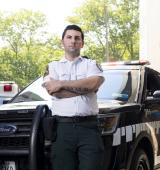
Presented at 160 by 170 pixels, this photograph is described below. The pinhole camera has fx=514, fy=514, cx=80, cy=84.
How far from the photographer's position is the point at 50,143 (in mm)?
4461

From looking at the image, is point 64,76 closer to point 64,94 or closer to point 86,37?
point 64,94

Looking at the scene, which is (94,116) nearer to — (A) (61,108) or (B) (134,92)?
(A) (61,108)

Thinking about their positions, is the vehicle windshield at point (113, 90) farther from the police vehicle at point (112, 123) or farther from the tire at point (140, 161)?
the tire at point (140, 161)

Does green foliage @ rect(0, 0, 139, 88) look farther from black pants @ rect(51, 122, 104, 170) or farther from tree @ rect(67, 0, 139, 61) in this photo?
black pants @ rect(51, 122, 104, 170)

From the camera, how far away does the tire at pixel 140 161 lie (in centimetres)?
532

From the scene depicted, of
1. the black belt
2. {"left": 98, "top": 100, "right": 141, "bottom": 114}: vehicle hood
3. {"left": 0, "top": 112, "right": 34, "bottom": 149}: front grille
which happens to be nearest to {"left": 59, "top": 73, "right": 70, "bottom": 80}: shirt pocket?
the black belt

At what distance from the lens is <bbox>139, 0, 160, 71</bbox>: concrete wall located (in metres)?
21.1

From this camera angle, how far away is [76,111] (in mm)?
4016

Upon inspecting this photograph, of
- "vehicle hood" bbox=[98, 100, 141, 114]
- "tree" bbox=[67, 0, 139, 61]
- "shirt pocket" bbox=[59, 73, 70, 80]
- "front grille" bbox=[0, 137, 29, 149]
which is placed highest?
"tree" bbox=[67, 0, 139, 61]

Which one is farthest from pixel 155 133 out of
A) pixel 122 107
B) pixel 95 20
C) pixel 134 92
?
pixel 95 20

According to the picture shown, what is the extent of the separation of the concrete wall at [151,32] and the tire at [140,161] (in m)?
15.4

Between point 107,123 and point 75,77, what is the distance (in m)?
0.81

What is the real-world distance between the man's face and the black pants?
59 cm

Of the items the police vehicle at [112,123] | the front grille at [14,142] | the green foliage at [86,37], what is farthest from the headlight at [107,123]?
the green foliage at [86,37]
